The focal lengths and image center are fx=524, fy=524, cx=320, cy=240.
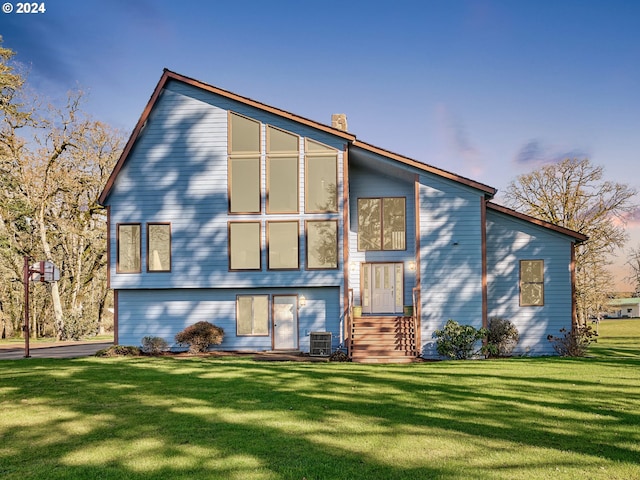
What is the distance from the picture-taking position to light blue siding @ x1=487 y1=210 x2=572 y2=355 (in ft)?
65.3

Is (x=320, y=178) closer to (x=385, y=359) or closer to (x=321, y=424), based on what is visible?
(x=385, y=359)

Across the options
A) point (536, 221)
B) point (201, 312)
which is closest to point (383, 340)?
point (201, 312)

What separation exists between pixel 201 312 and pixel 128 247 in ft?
12.5

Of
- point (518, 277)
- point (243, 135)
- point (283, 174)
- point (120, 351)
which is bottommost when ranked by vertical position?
point (120, 351)

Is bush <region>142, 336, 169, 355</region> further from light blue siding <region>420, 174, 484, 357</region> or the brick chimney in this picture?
the brick chimney

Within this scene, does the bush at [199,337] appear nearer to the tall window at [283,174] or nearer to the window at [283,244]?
the window at [283,244]

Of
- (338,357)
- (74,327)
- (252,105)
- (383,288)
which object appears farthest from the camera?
(74,327)

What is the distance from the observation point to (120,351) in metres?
18.7

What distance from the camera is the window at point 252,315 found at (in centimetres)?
2008

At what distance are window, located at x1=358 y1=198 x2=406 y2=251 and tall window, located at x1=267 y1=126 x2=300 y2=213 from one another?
10.1 feet

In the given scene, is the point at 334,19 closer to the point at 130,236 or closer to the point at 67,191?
the point at 130,236

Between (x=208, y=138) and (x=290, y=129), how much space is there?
319cm

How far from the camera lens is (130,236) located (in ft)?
66.6

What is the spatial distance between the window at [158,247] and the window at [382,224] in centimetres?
762
